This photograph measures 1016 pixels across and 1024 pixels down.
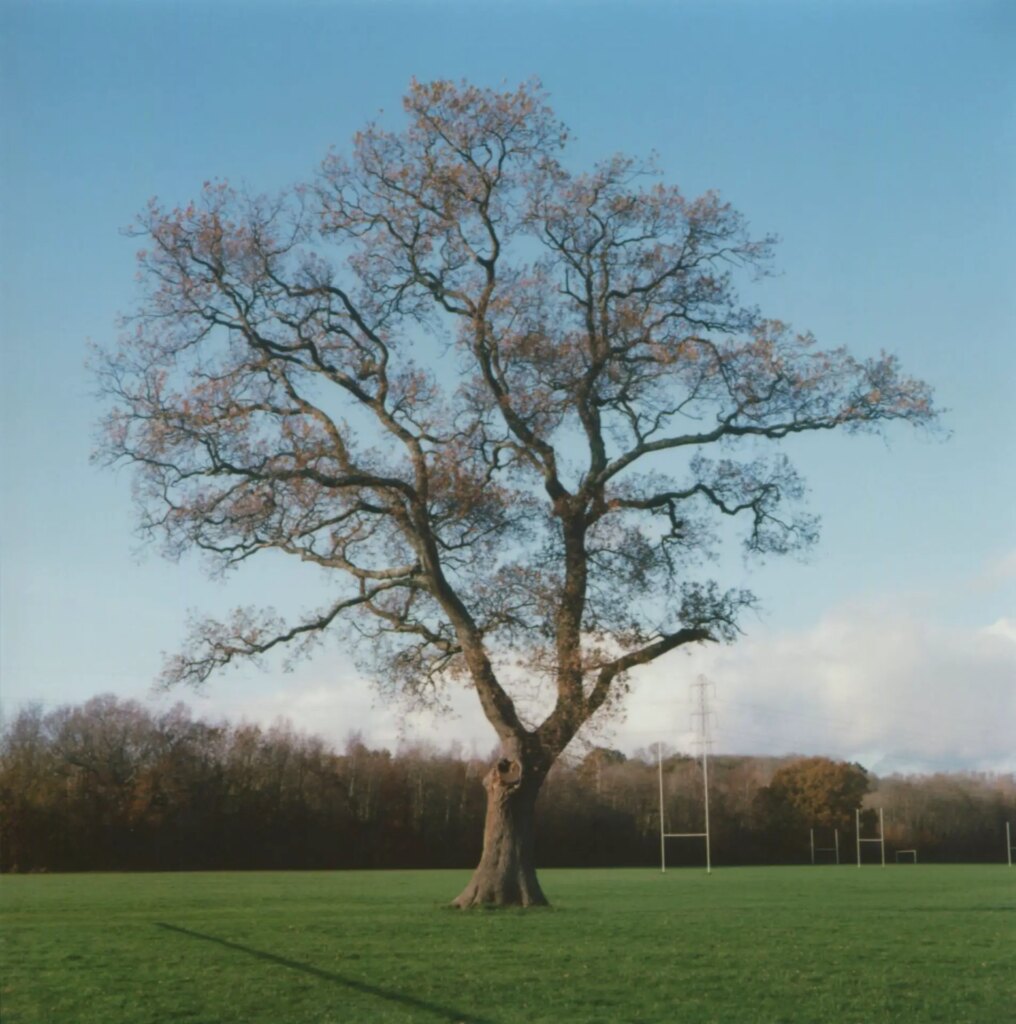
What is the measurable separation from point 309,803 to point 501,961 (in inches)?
1599

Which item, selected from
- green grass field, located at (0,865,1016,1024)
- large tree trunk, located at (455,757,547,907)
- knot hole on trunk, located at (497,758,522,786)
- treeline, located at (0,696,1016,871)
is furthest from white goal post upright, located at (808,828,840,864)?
knot hole on trunk, located at (497,758,522,786)

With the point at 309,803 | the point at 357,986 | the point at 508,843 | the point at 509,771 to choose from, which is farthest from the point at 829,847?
the point at 357,986

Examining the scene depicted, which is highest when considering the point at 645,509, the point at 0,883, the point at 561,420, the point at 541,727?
the point at 561,420

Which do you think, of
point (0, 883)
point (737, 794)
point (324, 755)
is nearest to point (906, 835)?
point (737, 794)

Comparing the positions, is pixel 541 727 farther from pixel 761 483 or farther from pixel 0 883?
pixel 0 883

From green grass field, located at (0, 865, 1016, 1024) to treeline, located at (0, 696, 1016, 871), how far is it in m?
18.3

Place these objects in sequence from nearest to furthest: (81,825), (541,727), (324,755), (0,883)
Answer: (541,727) → (0,883) → (81,825) → (324,755)

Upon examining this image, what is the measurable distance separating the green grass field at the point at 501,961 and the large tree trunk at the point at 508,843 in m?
0.78

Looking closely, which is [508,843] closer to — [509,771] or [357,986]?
[509,771]

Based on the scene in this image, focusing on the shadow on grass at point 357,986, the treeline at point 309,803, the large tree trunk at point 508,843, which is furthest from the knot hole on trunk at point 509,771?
the treeline at point 309,803

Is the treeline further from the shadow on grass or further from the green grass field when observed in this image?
the shadow on grass

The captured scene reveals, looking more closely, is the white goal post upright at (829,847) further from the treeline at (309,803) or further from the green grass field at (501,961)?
the green grass field at (501,961)

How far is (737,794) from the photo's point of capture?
7050cm

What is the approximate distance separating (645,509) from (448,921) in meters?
8.07
